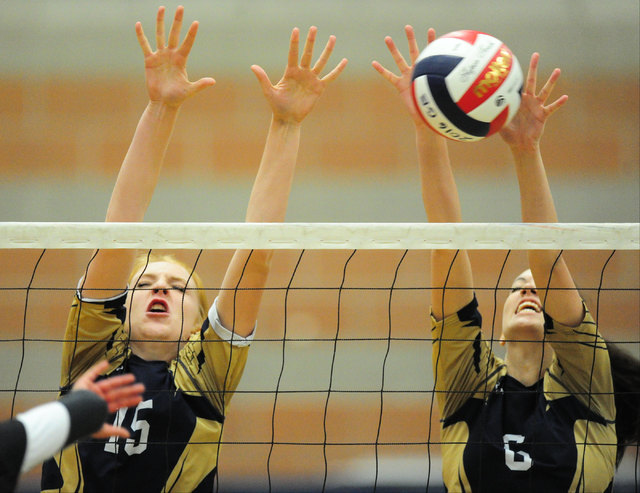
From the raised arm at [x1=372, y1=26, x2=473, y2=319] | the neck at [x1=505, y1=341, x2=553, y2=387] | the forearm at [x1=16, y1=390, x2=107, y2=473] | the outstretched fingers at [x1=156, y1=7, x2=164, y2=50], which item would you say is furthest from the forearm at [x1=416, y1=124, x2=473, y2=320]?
the forearm at [x1=16, y1=390, x2=107, y2=473]

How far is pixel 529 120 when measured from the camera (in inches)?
106

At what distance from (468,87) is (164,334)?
4.62 feet

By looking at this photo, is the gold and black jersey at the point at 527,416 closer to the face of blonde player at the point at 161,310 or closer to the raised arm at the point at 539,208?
the raised arm at the point at 539,208

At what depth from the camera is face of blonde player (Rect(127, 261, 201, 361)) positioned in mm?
2764

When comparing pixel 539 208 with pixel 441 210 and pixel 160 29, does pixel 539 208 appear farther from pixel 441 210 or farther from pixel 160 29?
pixel 160 29

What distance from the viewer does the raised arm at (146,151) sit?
255cm

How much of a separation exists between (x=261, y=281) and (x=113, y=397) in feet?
2.79

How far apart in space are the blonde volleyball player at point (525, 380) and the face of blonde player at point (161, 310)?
964mm

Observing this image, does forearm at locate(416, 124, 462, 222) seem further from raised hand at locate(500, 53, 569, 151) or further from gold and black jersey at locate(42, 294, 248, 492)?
gold and black jersey at locate(42, 294, 248, 492)

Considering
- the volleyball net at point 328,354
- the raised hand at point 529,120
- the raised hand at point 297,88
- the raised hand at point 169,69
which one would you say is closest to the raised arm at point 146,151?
the raised hand at point 169,69

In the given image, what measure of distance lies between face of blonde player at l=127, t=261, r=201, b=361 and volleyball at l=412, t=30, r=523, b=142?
3.58ft

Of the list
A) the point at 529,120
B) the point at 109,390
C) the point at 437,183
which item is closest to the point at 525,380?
the point at 437,183

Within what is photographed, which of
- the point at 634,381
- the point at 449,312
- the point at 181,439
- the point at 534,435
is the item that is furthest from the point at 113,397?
the point at 634,381

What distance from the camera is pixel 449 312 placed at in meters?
2.69
